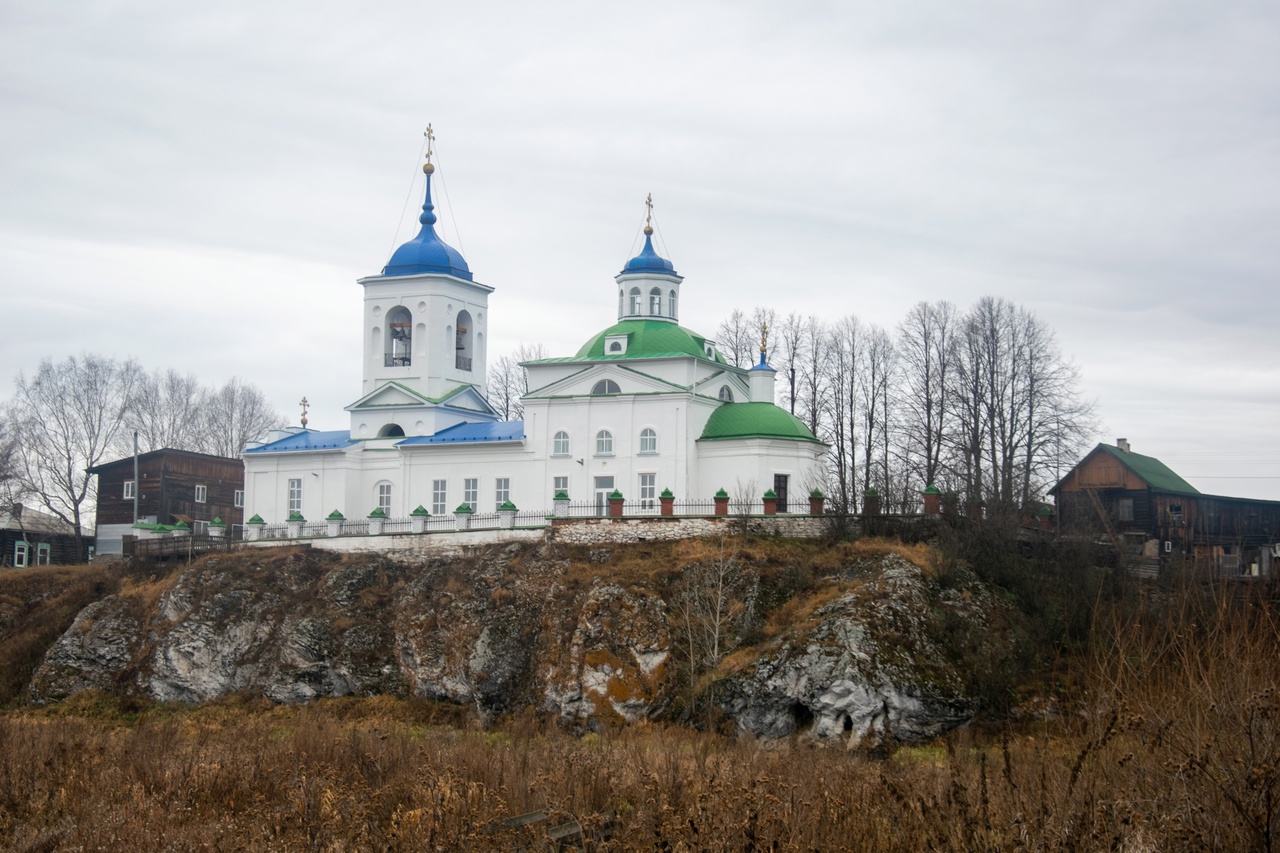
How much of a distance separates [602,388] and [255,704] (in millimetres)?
12915

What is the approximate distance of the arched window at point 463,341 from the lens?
46.7m

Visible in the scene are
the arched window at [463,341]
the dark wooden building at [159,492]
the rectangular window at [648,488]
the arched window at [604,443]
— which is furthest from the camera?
the dark wooden building at [159,492]

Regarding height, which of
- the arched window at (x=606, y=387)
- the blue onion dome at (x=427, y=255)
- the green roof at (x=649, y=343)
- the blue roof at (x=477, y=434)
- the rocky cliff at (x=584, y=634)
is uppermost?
the blue onion dome at (x=427, y=255)

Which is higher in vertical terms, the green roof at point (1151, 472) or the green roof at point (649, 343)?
the green roof at point (649, 343)

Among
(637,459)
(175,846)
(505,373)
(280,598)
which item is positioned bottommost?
(175,846)

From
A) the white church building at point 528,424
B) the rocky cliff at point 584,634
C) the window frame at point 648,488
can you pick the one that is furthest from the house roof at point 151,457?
the window frame at point 648,488

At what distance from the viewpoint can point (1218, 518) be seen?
48.6 m

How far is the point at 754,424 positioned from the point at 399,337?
1331 centimetres

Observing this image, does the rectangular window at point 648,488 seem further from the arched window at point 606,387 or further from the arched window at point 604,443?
the arched window at point 606,387

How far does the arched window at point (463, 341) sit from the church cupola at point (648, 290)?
535 centimetres

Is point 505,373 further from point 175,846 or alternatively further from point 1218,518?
point 175,846

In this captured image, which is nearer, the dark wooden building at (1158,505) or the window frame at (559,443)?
the window frame at (559,443)

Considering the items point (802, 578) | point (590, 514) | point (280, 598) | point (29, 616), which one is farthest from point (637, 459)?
point (29, 616)

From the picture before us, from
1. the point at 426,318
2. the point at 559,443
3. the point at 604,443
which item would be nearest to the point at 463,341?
the point at 426,318
